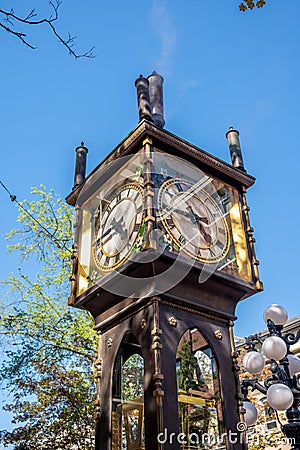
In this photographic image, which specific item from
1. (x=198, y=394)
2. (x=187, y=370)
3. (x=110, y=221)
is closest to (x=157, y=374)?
(x=187, y=370)

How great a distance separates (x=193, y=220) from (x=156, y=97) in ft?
4.50

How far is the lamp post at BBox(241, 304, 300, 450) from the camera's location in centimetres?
519

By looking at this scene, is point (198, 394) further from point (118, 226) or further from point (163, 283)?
point (118, 226)

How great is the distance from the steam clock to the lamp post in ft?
4.97

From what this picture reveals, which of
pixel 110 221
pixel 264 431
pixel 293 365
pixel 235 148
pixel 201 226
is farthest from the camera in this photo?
pixel 264 431

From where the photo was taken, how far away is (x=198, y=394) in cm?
369

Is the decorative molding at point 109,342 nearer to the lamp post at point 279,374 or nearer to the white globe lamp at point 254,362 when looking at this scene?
the lamp post at point 279,374

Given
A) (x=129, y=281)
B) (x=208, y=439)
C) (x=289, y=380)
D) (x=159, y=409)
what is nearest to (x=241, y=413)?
(x=208, y=439)

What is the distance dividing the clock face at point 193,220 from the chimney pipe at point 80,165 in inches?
51.9

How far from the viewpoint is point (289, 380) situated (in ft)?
19.1

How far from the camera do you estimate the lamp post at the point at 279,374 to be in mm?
5191
